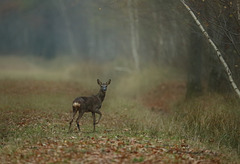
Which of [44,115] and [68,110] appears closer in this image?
[44,115]

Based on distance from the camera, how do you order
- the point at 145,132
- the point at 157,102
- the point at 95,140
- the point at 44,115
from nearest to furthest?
the point at 95,140, the point at 145,132, the point at 44,115, the point at 157,102

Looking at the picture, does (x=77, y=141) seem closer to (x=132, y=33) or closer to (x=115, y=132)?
(x=115, y=132)

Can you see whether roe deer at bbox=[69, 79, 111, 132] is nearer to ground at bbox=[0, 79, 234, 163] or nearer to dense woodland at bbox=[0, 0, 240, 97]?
→ ground at bbox=[0, 79, 234, 163]

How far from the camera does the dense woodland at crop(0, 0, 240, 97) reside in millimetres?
18328

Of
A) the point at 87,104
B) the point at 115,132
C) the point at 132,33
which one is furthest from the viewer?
the point at 132,33

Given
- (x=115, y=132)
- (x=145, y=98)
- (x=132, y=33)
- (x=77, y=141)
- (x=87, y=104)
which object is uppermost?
(x=132, y=33)

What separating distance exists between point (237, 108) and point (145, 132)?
165 inches

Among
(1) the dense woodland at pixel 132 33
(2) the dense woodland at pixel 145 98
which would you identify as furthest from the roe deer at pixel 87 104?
(1) the dense woodland at pixel 132 33

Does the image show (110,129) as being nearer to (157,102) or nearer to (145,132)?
(145,132)

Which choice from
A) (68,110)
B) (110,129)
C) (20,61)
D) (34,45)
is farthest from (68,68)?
(110,129)

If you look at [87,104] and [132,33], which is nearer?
[87,104]

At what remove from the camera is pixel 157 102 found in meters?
28.2

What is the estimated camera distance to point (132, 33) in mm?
40906

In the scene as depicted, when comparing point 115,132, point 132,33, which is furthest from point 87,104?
point 132,33
